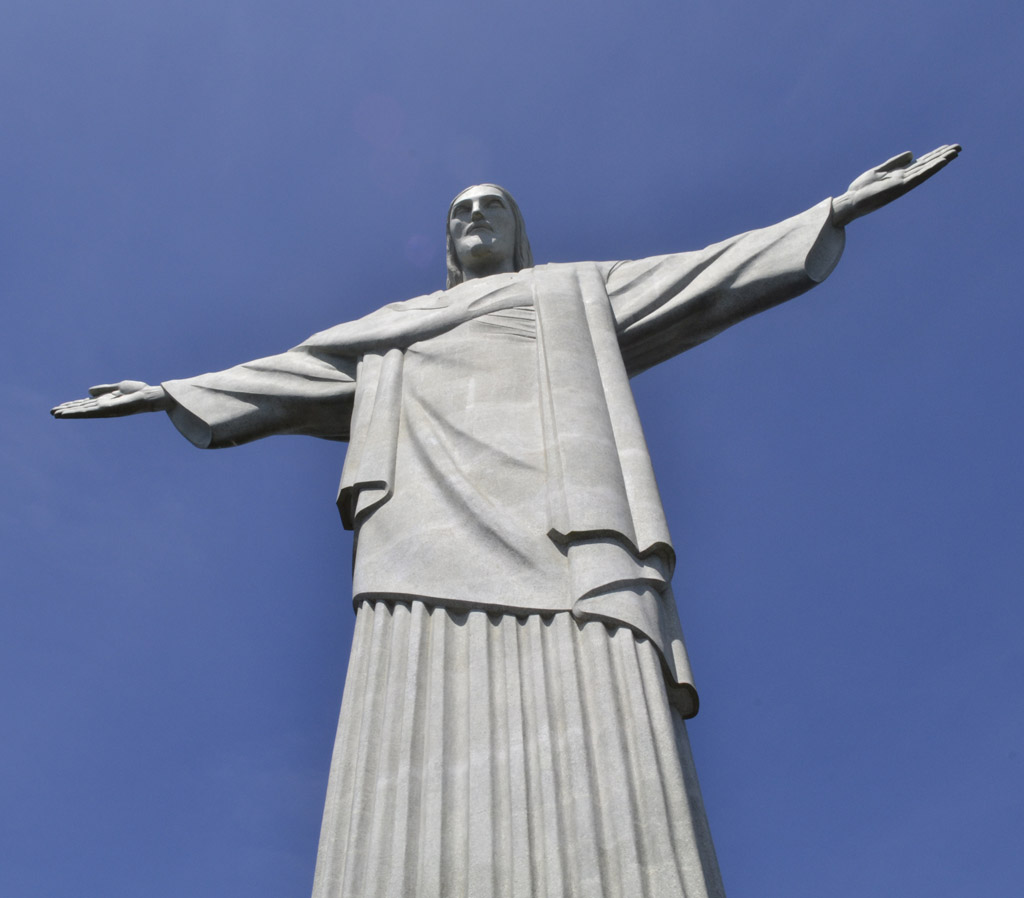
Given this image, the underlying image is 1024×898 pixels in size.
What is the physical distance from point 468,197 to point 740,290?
286 centimetres

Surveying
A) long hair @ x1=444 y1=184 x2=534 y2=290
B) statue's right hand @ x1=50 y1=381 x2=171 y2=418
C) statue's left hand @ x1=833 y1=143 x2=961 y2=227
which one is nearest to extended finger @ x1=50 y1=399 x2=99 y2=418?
statue's right hand @ x1=50 y1=381 x2=171 y2=418

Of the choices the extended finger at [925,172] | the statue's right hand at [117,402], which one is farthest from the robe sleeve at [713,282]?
the statue's right hand at [117,402]

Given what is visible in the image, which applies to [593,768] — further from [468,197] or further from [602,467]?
[468,197]

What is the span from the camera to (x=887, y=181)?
942cm

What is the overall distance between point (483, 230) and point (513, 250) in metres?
0.33

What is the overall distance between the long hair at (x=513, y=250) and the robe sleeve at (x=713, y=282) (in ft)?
3.99

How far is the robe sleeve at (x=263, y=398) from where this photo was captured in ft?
33.3

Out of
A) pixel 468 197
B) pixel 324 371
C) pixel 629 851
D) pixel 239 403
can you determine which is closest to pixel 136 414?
pixel 239 403

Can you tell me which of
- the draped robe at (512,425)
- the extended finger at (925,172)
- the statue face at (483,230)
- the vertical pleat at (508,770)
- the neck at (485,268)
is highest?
the statue face at (483,230)

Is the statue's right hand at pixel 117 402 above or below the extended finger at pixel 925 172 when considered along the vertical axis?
below

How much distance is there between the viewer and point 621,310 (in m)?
9.98

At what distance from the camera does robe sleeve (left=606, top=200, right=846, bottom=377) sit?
953 centimetres

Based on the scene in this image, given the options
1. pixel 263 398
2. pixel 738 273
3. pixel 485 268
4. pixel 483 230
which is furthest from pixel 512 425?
pixel 483 230

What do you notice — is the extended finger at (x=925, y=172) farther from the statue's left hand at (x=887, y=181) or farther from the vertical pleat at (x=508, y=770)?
the vertical pleat at (x=508, y=770)
